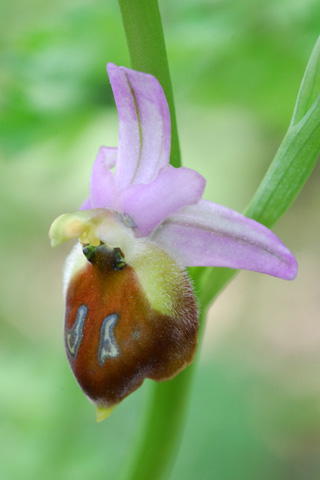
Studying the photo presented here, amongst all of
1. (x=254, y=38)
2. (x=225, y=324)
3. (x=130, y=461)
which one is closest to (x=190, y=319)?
(x=130, y=461)

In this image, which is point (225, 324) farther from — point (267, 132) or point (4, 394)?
point (4, 394)

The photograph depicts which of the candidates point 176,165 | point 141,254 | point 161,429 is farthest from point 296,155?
point 161,429

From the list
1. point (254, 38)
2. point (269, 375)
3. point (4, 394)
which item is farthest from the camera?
point (269, 375)

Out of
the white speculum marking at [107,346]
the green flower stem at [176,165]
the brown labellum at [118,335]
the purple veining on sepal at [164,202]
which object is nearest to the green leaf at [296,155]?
the green flower stem at [176,165]

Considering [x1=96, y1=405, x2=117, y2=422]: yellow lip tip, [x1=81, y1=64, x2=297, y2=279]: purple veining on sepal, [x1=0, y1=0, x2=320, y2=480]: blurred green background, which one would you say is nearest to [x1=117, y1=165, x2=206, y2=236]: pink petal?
[x1=81, y1=64, x2=297, y2=279]: purple veining on sepal

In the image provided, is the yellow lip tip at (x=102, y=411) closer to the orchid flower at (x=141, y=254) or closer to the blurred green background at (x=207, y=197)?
the orchid flower at (x=141, y=254)

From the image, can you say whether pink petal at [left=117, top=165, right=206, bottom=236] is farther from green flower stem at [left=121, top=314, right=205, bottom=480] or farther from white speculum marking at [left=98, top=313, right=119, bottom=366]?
green flower stem at [left=121, top=314, right=205, bottom=480]
